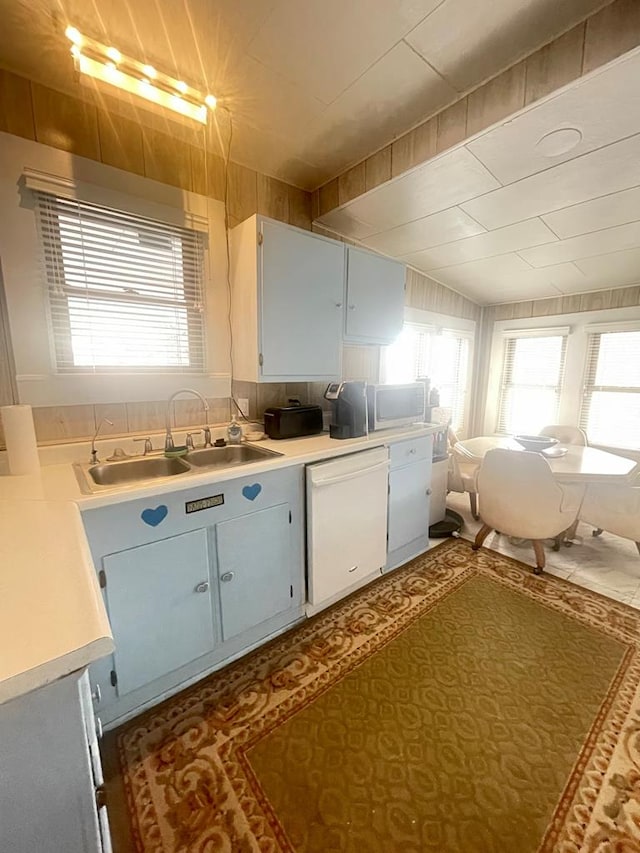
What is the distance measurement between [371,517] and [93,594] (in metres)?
1.70

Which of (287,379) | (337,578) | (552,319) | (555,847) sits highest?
(552,319)

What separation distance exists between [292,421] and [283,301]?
71 centimetres

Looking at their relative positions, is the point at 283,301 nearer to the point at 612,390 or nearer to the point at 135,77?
the point at 135,77

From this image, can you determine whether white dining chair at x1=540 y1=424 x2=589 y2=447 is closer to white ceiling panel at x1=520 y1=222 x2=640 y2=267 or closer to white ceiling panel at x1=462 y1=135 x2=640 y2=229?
white ceiling panel at x1=520 y1=222 x2=640 y2=267

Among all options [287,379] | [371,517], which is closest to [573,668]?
[371,517]

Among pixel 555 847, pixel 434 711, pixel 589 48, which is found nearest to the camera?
pixel 555 847

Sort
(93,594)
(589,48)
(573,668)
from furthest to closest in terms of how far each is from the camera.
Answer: (573,668) < (589,48) < (93,594)

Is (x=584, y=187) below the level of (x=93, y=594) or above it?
above

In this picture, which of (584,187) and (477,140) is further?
(584,187)

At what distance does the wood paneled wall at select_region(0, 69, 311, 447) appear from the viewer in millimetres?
1583

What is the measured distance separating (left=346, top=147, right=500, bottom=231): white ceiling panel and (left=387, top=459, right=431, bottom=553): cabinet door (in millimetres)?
1700

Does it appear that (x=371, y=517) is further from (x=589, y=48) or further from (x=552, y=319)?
(x=552, y=319)

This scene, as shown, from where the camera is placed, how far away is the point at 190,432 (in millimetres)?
2100

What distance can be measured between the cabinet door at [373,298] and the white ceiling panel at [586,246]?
47.2 inches
